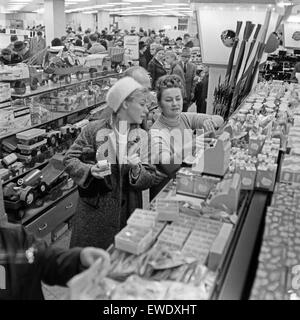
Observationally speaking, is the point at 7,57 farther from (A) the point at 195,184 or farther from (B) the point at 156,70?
(A) the point at 195,184

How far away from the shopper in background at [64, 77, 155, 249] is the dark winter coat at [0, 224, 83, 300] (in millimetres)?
796

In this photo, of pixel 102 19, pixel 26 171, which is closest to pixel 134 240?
pixel 26 171

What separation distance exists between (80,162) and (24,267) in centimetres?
104

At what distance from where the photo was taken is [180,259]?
1.49 m

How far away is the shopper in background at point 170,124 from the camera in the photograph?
2.56 meters

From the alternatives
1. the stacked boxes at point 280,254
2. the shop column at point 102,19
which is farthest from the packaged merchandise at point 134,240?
the shop column at point 102,19

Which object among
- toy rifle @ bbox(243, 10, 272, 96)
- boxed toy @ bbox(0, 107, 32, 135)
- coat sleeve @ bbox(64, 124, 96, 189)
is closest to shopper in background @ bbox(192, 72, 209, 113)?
toy rifle @ bbox(243, 10, 272, 96)

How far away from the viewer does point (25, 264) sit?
1675mm

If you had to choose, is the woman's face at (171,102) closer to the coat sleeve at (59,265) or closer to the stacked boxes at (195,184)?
the stacked boxes at (195,184)

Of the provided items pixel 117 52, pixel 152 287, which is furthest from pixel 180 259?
pixel 117 52

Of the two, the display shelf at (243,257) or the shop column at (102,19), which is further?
the shop column at (102,19)

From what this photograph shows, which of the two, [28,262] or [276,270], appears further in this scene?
[28,262]
